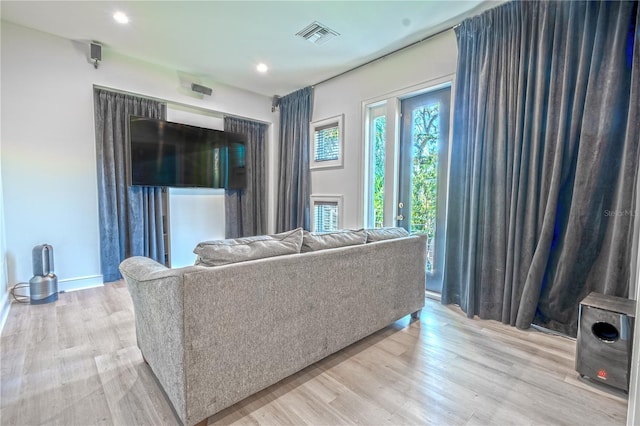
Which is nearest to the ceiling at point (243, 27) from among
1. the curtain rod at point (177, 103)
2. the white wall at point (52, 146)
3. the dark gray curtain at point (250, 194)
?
the white wall at point (52, 146)

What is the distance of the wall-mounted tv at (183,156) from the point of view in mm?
3443

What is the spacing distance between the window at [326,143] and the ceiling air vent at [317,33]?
1.06m

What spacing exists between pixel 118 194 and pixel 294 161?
2.36m

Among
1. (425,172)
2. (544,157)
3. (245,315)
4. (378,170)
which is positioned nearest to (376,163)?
(378,170)

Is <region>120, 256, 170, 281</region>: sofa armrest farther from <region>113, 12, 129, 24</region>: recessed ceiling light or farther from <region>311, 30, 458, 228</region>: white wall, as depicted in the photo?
<region>311, 30, 458, 228</region>: white wall

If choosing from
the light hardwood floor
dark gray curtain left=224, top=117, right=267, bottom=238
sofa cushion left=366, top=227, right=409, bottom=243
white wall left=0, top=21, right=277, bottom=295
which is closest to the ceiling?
white wall left=0, top=21, right=277, bottom=295

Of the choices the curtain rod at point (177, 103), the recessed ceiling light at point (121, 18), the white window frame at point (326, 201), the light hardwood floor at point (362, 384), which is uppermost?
the recessed ceiling light at point (121, 18)

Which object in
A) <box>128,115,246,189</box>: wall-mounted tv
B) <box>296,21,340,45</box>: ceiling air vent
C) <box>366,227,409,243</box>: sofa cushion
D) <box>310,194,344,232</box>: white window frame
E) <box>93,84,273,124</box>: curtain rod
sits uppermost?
<box>296,21,340,45</box>: ceiling air vent

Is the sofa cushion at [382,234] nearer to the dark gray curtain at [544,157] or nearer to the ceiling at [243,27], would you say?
the dark gray curtain at [544,157]

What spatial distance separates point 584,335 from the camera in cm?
168

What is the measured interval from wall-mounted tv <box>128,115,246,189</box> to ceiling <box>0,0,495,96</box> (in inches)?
32.3

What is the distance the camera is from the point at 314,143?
431 centimetres

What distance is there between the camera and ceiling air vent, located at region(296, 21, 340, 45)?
2785 millimetres

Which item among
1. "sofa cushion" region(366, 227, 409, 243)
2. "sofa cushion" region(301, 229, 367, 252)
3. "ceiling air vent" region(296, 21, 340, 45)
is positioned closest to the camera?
"sofa cushion" region(301, 229, 367, 252)
